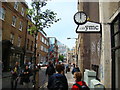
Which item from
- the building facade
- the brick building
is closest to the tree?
the brick building

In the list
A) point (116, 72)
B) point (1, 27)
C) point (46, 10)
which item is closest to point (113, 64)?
point (116, 72)

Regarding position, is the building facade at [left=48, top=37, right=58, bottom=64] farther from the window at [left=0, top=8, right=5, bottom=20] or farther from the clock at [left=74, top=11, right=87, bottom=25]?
the clock at [left=74, top=11, right=87, bottom=25]

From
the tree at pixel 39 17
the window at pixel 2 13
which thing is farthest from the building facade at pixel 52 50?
the tree at pixel 39 17

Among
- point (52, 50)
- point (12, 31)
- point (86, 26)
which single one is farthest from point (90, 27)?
point (52, 50)

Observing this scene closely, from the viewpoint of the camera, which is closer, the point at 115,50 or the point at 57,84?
the point at 57,84

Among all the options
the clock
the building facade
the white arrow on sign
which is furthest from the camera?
the building facade

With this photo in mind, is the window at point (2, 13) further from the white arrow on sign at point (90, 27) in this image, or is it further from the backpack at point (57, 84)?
the backpack at point (57, 84)

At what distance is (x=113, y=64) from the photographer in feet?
19.0

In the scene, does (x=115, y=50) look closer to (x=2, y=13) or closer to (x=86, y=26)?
(x=86, y=26)

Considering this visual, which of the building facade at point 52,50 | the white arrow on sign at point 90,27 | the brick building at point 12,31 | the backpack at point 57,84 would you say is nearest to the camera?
the backpack at point 57,84

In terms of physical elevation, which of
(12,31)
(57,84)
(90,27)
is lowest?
(57,84)

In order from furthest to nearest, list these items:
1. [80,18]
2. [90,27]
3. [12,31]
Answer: [12,31]
[80,18]
[90,27]

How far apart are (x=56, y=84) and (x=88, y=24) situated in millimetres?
3511

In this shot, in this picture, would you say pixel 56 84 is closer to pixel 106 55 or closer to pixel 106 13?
pixel 106 55
